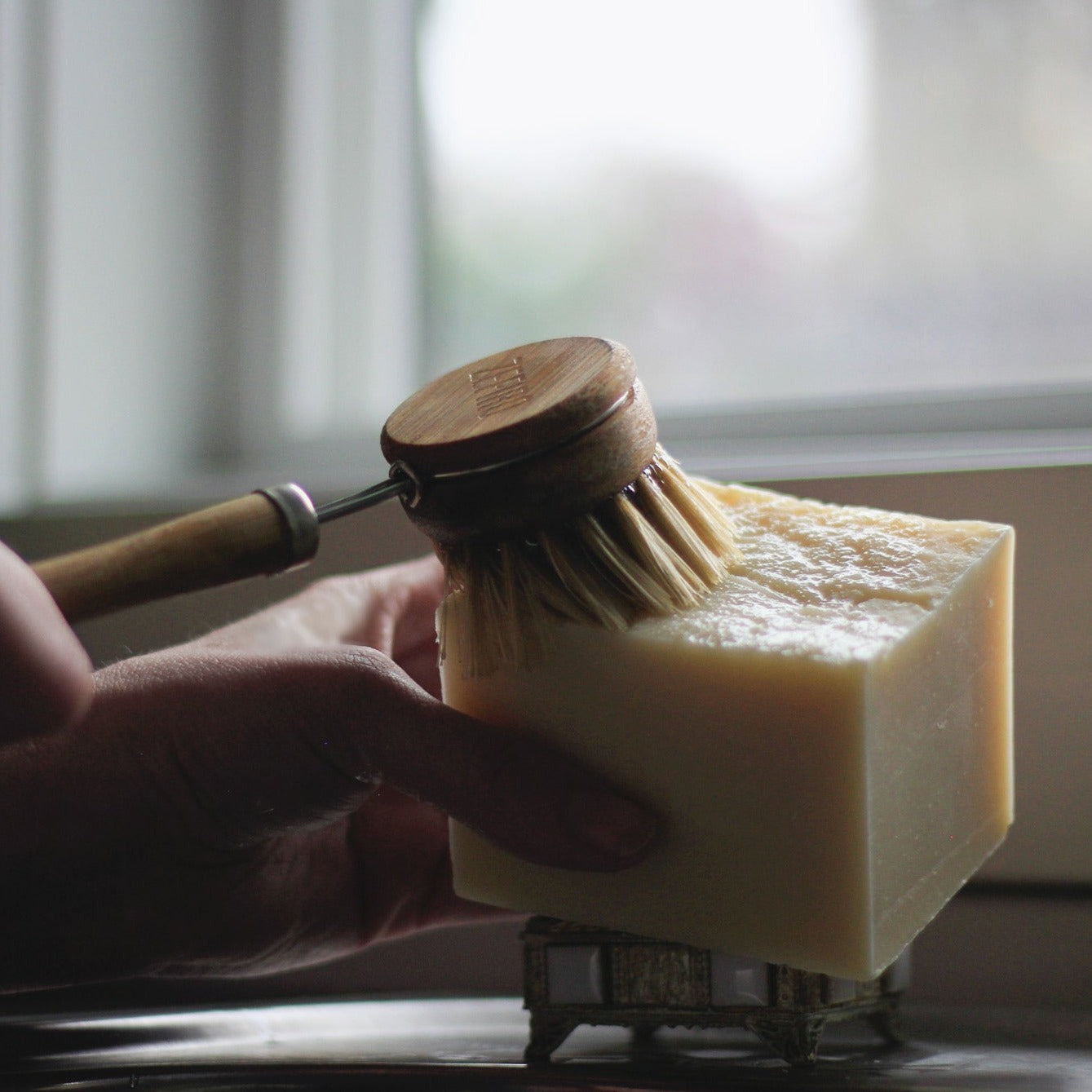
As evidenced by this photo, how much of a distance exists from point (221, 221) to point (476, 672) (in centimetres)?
76

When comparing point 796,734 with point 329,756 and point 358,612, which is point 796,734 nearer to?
point 329,756

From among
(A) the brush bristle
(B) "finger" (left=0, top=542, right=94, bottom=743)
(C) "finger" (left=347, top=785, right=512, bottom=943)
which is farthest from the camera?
(C) "finger" (left=347, top=785, right=512, bottom=943)

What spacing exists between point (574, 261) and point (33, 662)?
77 centimetres

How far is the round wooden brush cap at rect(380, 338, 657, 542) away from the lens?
448mm

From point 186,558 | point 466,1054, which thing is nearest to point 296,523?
point 186,558

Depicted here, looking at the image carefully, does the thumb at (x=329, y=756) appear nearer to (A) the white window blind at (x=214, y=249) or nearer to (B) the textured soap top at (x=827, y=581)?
(B) the textured soap top at (x=827, y=581)

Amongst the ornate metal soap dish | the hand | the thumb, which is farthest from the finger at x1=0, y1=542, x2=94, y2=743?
the ornate metal soap dish

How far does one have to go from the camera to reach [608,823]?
45 cm

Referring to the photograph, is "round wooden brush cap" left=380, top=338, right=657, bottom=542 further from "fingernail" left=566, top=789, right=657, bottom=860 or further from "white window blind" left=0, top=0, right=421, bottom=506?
"white window blind" left=0, top=0, right=421, bottom=506

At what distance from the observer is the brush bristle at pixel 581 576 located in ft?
1.55

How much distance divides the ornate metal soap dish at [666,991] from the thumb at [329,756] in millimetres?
59

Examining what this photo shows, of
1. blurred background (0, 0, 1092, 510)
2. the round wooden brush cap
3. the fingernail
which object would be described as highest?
blurred background (0, 0, 1092, 510)

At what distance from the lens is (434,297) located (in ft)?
3.67

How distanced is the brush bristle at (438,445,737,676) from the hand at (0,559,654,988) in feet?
0.14
